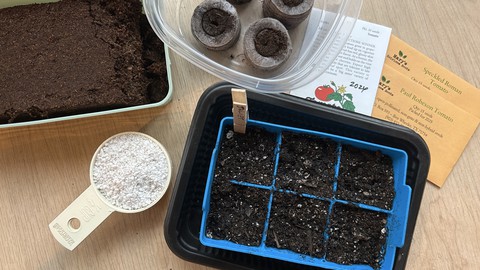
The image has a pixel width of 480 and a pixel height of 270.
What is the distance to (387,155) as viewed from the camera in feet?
2.48

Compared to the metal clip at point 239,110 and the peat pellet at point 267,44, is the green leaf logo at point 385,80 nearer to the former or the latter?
the peat pellet at point 267,44

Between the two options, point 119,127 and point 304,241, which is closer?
point 304,241

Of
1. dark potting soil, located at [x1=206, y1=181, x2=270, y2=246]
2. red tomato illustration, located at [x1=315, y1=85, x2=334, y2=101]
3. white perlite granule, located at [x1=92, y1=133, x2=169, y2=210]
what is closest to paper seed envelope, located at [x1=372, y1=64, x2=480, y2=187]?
red tomato illustration, located at [x1=315, y1=85, x2=334, y2=101]

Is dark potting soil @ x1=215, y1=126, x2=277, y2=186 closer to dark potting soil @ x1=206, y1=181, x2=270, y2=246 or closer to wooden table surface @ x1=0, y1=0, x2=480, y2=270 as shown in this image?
dark potting soil @ x1=206, y1=181, x2=270, y2=246

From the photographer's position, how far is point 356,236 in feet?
2.40

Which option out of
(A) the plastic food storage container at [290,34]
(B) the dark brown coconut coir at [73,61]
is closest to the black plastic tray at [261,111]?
(A) the plastic food storage container at [290,34]

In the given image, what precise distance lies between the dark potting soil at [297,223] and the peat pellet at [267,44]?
10.4 inches

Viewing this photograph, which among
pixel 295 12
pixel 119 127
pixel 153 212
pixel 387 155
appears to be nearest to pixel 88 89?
pixel 119 127

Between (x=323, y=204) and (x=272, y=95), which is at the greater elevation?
(x=272, y=95)

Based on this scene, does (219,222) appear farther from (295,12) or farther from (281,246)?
(295,12)

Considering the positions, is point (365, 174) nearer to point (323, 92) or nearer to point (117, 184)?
point (323, 92)

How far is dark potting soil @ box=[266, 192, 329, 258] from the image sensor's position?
725 millimetres

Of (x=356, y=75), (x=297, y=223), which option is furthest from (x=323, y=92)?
(x=297, y=223)

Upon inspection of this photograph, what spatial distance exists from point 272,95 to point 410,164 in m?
0.29
